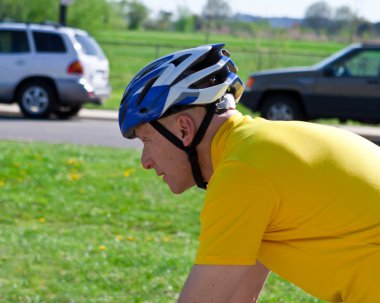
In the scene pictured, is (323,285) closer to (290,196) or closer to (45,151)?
(290,196)

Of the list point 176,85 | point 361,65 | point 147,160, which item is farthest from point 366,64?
point 176,85

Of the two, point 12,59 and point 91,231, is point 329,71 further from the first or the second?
point 91,231

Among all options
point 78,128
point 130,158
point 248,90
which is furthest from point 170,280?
point 248,90

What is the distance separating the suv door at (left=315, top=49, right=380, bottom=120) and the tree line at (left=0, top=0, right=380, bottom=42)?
1487mm

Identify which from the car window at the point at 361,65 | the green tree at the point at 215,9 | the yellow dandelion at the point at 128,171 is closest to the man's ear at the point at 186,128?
the yellow dandelion at the point at 128,171

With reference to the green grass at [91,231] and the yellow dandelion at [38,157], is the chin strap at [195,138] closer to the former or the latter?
the green grass at [91,231]

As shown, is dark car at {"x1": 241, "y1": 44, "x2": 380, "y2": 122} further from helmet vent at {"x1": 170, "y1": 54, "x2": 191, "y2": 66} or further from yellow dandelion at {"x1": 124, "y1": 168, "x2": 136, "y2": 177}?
helmet vent at {"x1": 170, "y1": 54, "x2": 191, "y2": 66}

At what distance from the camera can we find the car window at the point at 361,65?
A: 16625 mm

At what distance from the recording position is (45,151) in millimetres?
9812

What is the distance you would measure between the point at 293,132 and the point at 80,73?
1554 cm

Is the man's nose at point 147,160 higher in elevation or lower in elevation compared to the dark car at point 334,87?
higher

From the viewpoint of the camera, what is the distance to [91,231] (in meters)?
6.68

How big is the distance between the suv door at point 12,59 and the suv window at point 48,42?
0.72 feet

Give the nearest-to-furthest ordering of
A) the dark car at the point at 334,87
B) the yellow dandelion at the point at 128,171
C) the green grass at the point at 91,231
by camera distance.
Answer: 1. the green grass at the point at 91,231
2. the yellow dandelion at the point at 128,171
3. the dark car at the point at 334,87
